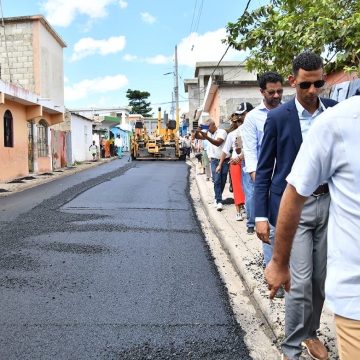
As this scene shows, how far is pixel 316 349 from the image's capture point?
320 centimetres

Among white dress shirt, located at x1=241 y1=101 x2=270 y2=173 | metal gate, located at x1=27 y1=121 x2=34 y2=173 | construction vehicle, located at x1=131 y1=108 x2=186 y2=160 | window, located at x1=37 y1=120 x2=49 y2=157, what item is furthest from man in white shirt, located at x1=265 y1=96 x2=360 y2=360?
construction vehicle, located at x1=131 y1=108 x2=186 y2=160

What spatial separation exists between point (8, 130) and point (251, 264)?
617 inches

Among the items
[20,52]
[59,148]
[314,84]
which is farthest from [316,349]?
[20,52]

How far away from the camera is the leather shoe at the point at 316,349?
3.18 meters

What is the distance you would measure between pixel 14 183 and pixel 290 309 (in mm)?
15287

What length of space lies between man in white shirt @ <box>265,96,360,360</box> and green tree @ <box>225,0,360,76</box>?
5.05 metres

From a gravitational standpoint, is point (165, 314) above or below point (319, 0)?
below

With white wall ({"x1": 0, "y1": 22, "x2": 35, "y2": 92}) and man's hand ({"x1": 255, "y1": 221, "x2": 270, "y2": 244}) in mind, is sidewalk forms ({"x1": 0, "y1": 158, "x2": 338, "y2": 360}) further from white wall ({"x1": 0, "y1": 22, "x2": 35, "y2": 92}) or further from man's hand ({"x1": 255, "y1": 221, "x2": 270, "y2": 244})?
white wall ({"x1": 0, "y1": 22, "x2": 35, "y2": 92})

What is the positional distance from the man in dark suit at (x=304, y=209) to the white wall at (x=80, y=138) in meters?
29.5

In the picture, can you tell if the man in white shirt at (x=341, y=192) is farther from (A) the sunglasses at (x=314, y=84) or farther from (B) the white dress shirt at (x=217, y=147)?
(B) the white dress shirt at (x=217, y=147)

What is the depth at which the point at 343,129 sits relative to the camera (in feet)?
5.92

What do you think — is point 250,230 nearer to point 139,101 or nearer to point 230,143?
point 230,143

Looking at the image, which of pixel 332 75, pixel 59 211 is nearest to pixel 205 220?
pixel 59 211

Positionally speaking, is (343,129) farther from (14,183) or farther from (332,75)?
(14,183)
